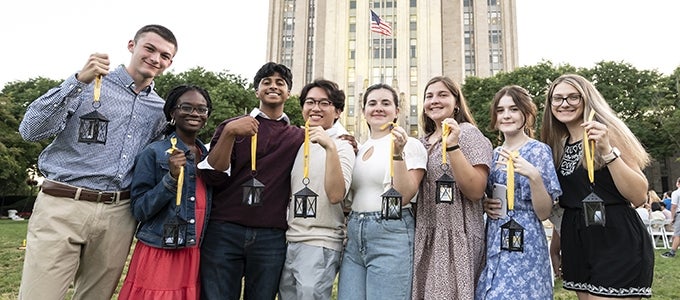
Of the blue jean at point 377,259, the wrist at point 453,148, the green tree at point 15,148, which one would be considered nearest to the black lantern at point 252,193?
the blue jean at point 377,259

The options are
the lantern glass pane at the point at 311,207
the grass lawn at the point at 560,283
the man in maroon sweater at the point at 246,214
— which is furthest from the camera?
the grass lawn at the point at 560,283

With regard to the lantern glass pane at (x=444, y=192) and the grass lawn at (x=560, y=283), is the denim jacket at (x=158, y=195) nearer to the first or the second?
the lantern glass pane at (x=444, y=192)

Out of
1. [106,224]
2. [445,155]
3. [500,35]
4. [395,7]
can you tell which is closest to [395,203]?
[445,155]

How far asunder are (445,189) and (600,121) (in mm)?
1563

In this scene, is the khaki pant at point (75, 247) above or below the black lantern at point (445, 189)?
below

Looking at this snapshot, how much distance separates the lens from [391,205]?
338cm

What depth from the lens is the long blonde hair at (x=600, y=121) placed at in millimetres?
3660

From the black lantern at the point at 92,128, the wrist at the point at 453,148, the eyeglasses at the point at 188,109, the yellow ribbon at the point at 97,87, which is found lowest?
the wrist at the point at 453,148

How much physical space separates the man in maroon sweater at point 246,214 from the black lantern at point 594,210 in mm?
2430

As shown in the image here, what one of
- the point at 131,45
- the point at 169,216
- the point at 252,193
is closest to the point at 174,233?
the point at 169,216

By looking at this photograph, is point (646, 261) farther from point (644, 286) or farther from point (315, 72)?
point (315, 72)

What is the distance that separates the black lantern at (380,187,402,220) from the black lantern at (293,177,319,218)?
0.55 metres

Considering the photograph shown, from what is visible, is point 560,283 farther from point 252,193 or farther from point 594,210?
point 252,193

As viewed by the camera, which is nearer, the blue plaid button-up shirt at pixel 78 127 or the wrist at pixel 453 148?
the wrist at pixel 453 148
